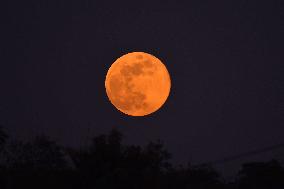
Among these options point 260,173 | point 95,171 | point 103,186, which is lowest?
point 103,186

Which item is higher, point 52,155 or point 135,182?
point 52,155

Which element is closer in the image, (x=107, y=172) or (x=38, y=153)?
(x=107, y=172)

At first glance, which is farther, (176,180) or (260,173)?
(260,173)

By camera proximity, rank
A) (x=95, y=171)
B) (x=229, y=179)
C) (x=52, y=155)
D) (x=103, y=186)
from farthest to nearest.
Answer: (x=229, y=179)
(x=52, y=155)
(x=95, y=171)
(x=103, y=186)

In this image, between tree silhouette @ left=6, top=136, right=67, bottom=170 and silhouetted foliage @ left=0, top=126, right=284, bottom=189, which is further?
tree silhouette @ left=6, top=136, right=67, bottom=170

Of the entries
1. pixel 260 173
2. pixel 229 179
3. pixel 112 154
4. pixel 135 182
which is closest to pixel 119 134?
pixel 112 154

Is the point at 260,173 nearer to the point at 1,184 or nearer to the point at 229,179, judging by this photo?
the point at 229,179

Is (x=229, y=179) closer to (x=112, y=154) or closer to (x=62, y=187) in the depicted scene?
(x=112, y=154)

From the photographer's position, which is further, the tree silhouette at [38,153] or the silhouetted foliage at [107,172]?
the tree silhouette at [38,153]

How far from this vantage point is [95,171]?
33.4 metres

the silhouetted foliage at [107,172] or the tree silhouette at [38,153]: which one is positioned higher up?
the tree silhouette at [38,153]

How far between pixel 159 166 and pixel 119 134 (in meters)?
2.69

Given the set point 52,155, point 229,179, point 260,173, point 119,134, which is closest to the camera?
point 119,134

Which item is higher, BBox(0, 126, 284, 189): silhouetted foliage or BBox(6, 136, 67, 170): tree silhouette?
BBox(6, 136, 67, 170): tree silhouette
